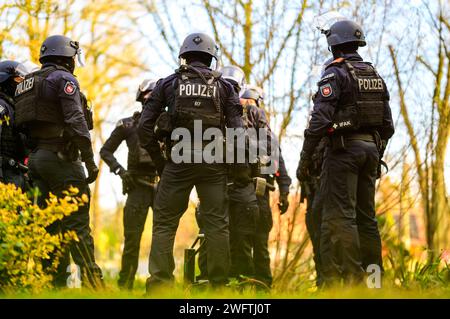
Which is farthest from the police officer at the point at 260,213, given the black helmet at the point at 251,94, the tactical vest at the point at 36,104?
the tactical vest at the point at 36,104

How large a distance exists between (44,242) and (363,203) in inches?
108

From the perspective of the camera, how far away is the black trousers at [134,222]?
8805 millimetres

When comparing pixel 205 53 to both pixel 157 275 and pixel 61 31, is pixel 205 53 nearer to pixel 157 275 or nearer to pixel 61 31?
pixel 157 275

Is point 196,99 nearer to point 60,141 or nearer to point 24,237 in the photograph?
point 60,141

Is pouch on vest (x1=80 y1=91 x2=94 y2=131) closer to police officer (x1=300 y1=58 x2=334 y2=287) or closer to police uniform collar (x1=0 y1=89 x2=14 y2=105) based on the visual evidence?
police uniform collar (x1=0 y1=89 x2=14 y2=105)

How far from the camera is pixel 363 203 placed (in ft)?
21.8

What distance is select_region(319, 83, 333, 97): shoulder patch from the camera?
6422mm

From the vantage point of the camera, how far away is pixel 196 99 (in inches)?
251

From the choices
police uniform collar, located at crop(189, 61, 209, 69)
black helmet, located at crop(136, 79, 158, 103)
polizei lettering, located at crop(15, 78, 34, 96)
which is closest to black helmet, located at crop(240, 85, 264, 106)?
black helmet, located at crop(136, 79, 158, 103)

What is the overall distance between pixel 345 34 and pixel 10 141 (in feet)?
11.3

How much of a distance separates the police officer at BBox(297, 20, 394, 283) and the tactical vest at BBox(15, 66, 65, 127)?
2340 millimetres

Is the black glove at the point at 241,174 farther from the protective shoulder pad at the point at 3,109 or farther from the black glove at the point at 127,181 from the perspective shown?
the protective shoulder pad at the point at 3,109

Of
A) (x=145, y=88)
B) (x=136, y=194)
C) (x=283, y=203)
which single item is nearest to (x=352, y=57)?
(x=283, y=203)
